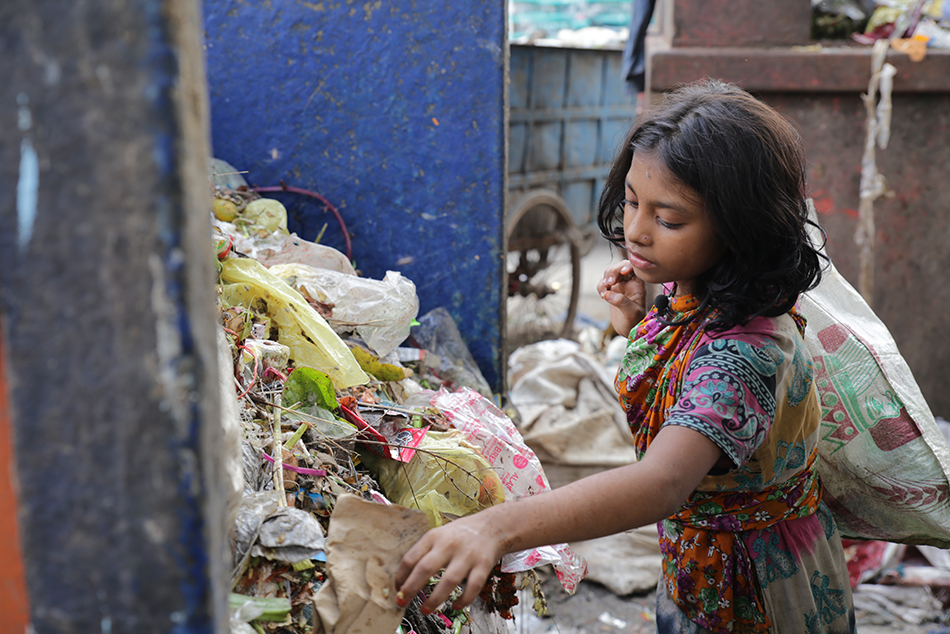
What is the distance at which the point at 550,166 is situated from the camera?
6.37 meters

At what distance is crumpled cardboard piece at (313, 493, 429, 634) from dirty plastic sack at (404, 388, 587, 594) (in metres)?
0.55

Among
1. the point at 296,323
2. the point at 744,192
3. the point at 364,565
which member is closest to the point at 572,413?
the point at 296,323

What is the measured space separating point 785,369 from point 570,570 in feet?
2.09

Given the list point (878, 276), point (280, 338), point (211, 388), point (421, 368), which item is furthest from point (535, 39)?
point (211, 388)

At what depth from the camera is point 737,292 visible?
1244 millimetres

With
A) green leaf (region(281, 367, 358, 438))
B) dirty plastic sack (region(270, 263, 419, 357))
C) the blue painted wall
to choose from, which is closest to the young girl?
green leaf (region(281, 367, 358, 438))

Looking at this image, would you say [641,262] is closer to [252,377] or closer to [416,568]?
[416,568]

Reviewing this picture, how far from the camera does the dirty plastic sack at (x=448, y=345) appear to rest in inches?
106

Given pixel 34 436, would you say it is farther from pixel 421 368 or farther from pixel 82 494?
pixel 421 368

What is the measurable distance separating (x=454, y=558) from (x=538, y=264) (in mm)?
5421

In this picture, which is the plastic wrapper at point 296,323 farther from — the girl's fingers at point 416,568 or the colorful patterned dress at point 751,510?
the girl's fingers at point 416,568

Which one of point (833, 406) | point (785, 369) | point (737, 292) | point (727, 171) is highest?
point (727, 171)

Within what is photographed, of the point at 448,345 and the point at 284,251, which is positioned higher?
the point at 284,251

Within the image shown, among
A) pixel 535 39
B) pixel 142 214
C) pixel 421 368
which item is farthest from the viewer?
pixel 535 39
